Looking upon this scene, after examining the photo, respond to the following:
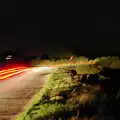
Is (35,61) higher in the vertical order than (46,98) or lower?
higher

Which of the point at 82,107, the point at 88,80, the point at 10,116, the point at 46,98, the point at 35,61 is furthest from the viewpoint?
the point at 35,61

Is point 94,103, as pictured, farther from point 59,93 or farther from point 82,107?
point 59,93

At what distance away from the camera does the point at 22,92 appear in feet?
69.6

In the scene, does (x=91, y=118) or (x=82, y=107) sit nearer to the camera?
(x=91, y=118)

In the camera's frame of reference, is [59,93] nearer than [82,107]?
No

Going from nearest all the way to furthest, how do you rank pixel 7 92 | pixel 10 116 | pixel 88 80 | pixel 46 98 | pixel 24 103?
pixel 10 116, pixel 24 103, pixel 46 98, pixel 7 92, pixel 88 80

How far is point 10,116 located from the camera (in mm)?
15016

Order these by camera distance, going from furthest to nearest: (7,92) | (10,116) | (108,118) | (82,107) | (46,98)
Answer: (7,92), (46,98), (82,107), (10,116), (108,118)

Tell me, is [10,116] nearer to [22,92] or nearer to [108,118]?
[108,118]

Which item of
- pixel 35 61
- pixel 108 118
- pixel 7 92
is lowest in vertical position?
pixel 108 118

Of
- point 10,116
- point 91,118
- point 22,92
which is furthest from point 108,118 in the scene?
point 22,92

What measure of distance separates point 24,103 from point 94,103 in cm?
334

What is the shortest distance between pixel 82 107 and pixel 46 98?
3213 millimetres

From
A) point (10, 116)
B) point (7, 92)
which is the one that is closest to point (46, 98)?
point (7, 92)
